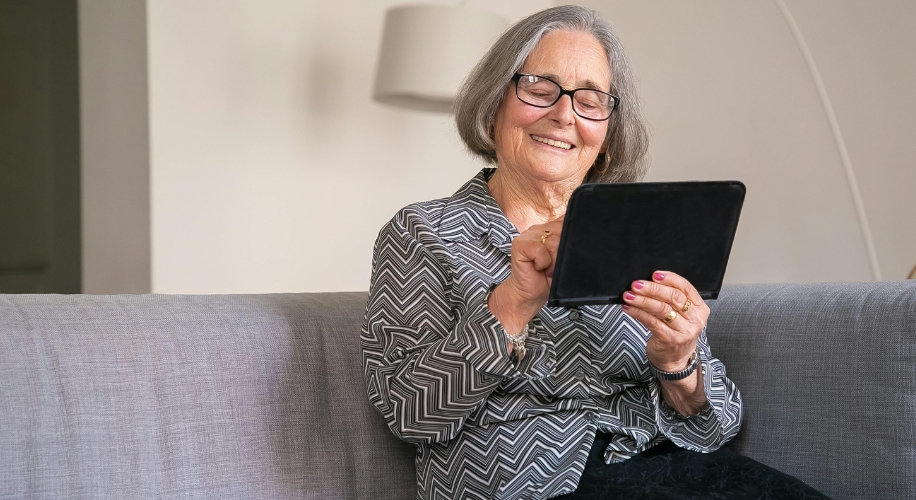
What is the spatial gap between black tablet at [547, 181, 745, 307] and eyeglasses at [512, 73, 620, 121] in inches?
14.0

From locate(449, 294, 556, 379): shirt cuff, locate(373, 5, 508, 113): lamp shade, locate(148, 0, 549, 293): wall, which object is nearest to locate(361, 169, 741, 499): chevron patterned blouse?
locate(449, 294, 556, 379): shirt cuff

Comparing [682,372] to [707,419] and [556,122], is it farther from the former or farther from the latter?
[556,122]

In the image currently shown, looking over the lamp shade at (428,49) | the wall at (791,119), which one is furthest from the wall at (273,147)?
the wall at (791,119)

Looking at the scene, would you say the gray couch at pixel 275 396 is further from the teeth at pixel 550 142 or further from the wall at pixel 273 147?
the wall at pixel 273 147

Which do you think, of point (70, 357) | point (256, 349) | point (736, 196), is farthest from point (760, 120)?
point (70, 357)

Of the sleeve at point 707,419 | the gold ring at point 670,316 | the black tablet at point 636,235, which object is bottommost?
the sleeve at point 707,419

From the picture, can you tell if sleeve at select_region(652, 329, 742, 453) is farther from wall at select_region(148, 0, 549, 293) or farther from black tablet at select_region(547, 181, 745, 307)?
wall at select_region(148, 0, 549, 293)

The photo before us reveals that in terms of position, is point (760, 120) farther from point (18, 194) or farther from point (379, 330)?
point (18, 194)

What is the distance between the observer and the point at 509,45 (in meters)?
1.33

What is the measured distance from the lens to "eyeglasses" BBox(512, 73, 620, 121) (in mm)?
1303

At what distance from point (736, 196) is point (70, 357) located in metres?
0.81

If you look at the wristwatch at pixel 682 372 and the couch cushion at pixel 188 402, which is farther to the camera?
the wristwatch at pixel 682 372

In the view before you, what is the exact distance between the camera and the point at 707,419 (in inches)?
46.3

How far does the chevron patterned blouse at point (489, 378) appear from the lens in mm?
1053
